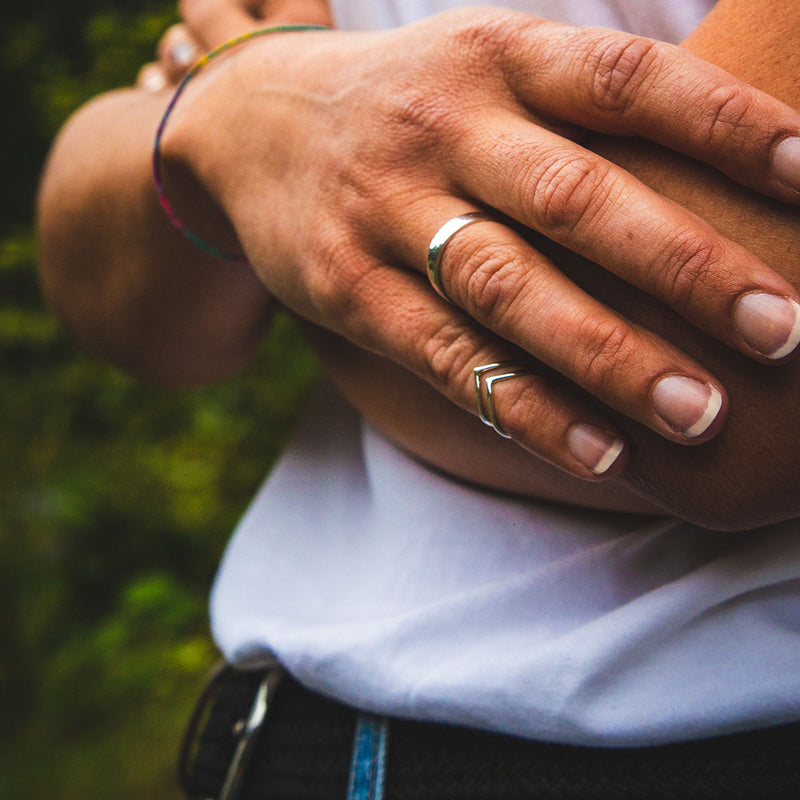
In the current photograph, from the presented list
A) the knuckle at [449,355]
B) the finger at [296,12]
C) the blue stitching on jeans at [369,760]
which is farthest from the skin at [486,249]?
the blue stitching on jeans at [369,760]

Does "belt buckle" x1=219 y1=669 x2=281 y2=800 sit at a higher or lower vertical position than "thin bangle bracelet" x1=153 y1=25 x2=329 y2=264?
lower

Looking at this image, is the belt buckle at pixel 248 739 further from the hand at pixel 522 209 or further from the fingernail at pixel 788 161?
the fingernail at pixel 788 161

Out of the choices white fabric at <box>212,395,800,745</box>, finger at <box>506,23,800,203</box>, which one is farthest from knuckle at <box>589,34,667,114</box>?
white fabric at <box>212,395,800,745</box>

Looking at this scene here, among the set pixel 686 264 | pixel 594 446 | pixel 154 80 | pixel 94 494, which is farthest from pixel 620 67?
pixel 94 494

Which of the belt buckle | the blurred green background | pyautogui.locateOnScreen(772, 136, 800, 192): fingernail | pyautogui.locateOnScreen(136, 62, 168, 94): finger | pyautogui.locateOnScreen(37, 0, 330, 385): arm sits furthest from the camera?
the blurred green background

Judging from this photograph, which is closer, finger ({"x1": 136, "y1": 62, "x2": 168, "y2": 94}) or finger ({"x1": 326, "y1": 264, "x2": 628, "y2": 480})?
finger ({"x1": 326, "y1": 264, "x2": 628, "y2": 480})

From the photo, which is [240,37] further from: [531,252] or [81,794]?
[81,794]

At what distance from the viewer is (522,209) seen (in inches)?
20.6

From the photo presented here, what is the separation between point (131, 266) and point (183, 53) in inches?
11.9

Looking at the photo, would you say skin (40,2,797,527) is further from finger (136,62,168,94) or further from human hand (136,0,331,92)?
finger (136,62,168,94)

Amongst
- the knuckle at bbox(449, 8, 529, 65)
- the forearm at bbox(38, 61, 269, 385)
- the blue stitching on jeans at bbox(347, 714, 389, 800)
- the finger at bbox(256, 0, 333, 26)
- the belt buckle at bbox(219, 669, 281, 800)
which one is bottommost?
the belt buckle at bbox(219, 669, 281, 800)

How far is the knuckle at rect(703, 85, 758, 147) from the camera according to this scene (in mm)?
458

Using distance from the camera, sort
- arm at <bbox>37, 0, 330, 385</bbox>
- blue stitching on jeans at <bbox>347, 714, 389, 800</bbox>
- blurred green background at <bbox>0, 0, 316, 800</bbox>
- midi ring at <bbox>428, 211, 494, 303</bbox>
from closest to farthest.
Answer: midi ring at <bbox>428, 211, 494, 303</bbox>, blue stitching on jeans at <bbox>347, 714, 389, 800</bbox>, arm at <bbox>37, 0, 330, 385</bbox>, blurred green background at <bbox>0, 0, 316, 800</bbox>

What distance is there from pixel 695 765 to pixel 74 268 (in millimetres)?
998
